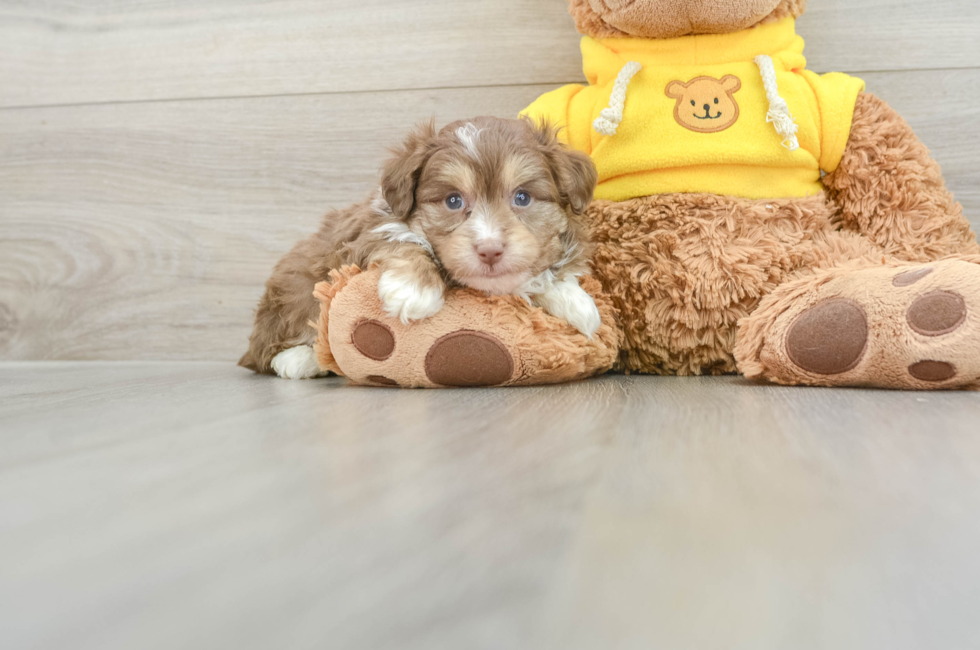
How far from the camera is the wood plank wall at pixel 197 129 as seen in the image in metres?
1.79

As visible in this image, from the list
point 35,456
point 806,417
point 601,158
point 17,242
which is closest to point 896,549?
point 806,417

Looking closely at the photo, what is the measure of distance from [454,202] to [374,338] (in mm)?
267

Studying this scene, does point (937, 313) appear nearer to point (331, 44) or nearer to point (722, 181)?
point (722, 181)

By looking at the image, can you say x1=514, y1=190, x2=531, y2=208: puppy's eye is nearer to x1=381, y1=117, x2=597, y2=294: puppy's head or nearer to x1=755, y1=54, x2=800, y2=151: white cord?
x1=381, y1=117, x2=597, y2=294: puppy's head

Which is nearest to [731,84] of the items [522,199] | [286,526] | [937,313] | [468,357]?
[522,199]

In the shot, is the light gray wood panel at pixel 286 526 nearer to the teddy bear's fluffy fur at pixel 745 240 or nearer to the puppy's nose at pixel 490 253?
the puppy's nose at pixel 490 253

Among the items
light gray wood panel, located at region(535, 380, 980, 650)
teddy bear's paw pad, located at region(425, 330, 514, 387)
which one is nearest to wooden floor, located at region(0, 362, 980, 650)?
light gray wood panel, located at region(535, 380, 980, 650)

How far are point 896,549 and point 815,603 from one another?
0.10 m

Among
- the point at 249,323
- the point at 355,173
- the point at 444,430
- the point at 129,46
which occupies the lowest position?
the point at 249,323

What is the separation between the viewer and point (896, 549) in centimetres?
40

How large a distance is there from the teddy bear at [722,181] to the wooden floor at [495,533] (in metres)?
0.54

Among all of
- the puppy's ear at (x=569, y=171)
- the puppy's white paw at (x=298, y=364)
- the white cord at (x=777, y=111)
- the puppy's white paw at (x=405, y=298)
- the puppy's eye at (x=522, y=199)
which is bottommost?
the puppy's white paw at (x=298, y=364)

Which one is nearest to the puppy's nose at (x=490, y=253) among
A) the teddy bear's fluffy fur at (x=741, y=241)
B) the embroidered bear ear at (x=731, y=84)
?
the teddy bear's fluffy fur at (x=741, y=241)

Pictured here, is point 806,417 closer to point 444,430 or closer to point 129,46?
point 444,430
